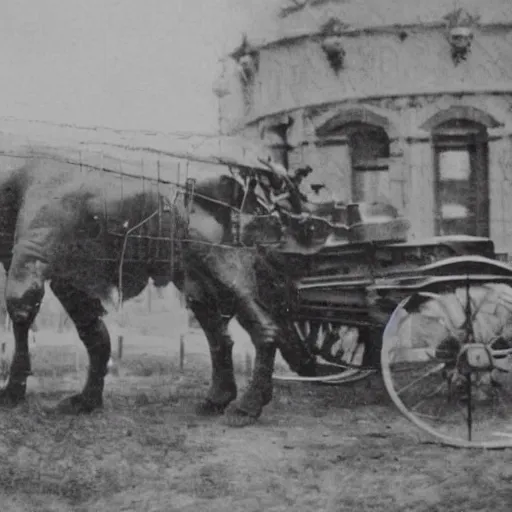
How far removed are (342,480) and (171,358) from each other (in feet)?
5.60

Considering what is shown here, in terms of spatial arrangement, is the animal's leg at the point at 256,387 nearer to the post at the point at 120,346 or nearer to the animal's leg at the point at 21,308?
the post at the point at 120,346

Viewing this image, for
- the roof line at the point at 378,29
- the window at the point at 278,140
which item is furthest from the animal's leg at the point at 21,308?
the window at the point at 278,140

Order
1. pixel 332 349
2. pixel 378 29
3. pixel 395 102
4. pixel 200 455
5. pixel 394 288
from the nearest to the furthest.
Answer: pixel 200 455 → pixel 394 288 → pixel 332 349 → pixel 378 29 → pixel 395 102

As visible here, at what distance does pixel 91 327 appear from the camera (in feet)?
19.0

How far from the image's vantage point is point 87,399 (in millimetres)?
5531

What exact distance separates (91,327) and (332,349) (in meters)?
1.93

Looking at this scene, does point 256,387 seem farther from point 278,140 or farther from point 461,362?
point 278,140

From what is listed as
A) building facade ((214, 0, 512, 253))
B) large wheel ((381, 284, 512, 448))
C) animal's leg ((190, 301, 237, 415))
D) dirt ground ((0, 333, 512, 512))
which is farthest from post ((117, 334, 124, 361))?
building facade ((214, 0, 512, 253))

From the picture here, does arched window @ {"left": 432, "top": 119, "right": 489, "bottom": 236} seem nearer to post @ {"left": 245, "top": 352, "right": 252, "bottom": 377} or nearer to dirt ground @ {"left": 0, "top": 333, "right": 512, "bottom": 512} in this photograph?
dirt ground @ {"left": 0, "top": 333, "right": 512, "bottom": 512}

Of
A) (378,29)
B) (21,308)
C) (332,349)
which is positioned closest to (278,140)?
(378,29)

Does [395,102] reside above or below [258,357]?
above

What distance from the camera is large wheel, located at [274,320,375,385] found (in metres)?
6.51

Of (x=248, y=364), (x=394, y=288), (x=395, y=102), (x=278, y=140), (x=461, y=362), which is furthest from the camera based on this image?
(x=395, y=102)

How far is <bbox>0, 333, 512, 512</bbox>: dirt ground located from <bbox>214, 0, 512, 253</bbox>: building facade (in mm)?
2075
